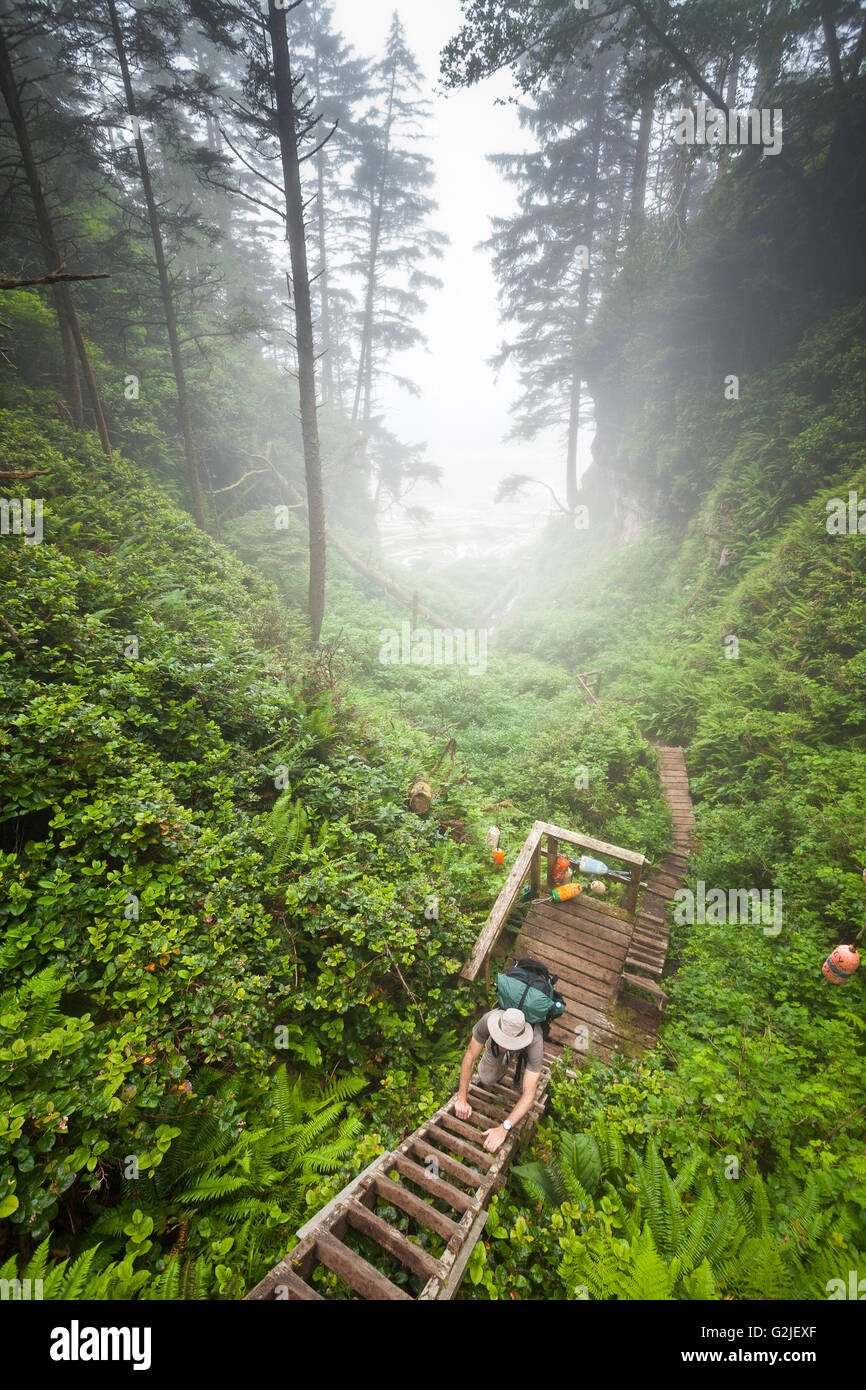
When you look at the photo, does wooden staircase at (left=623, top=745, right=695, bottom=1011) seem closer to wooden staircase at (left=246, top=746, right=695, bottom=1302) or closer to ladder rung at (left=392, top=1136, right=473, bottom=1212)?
wooden staircase at (left=246, top=746, right=695, bottom=1302)

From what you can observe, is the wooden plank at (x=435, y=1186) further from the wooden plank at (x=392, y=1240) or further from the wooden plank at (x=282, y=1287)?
the wooden plank at (x=282, y=1287)

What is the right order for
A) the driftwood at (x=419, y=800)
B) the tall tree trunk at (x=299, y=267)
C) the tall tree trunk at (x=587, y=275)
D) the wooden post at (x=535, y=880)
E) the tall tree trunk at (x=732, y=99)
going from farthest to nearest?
1. the tall tree trunk at (x=587, y=275)
2. the tall tree trunk at (x=732, y=99)
3. the tall tree trunk at (x=299, y=267)
4. the wooden post at (x=535, y=880)
5. the driftwood at (x=419, y=800)

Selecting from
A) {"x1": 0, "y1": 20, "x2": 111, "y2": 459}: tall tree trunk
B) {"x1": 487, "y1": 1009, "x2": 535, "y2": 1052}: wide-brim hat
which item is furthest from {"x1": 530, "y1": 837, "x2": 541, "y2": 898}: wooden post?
{"x1": 0, "y1": 20, "x2": 111, "y2": 459}: tall tree trunk

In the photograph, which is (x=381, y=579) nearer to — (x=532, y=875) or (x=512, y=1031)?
(x=532, y=875)

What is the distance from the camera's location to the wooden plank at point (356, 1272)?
9.43 ft

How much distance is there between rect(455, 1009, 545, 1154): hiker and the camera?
4.32 m

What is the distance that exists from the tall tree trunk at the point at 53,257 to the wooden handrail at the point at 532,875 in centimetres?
1349

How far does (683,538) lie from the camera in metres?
18.2

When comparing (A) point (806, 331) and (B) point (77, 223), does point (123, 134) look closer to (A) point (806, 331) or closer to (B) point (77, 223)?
(B) point (77, 223)

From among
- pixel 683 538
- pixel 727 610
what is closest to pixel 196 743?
pixel 727 610

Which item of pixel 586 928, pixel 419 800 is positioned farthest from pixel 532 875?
pixel 419 800

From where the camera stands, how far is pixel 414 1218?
3.59 meters

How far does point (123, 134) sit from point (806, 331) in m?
22.1

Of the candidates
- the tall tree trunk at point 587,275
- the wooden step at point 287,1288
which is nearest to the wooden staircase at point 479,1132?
the wooden step at point 287,1288
